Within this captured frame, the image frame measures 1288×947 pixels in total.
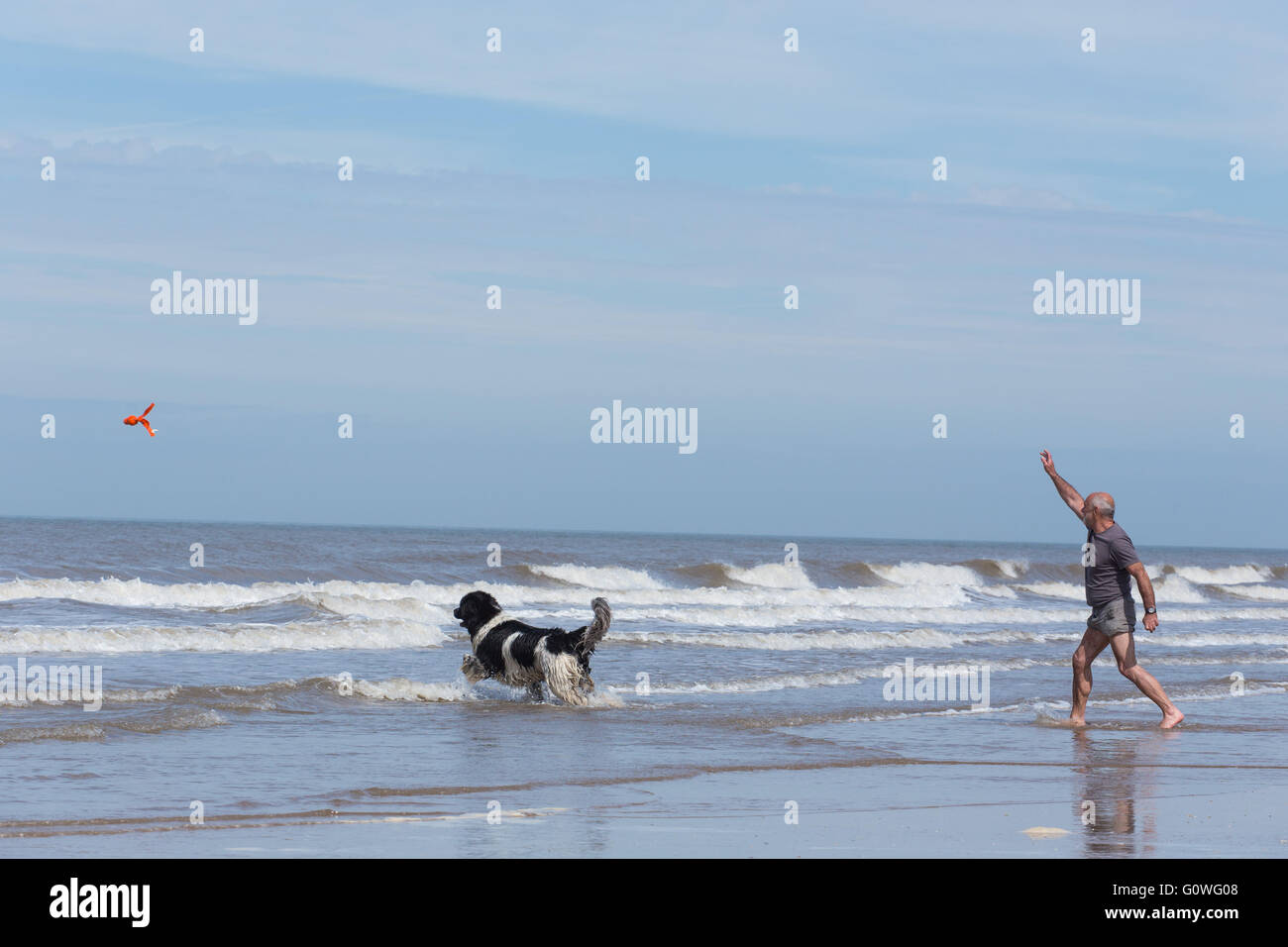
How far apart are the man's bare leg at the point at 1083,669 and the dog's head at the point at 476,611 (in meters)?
5.22

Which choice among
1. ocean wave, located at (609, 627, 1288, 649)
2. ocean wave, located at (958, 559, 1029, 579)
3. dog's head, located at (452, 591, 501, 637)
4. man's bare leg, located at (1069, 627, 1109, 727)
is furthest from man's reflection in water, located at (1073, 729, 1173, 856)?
ocean wave, located at (958, 559, 1029, 579)

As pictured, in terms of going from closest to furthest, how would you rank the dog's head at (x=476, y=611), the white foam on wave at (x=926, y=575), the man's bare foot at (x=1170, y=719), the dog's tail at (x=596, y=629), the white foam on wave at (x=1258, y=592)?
the man's bare foot at (x=1170, y=719) → the dog's tail at (x=596, y=629) → the dog's head at (x=476, y=611) → the white foam on wave at (x=926, y=575) → the white foam on wave at (x=1258, y=592)

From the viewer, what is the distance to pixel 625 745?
32.2ft

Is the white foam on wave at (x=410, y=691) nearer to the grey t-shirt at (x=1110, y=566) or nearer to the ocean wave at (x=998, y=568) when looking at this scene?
the grey t-shirt at (x=1110, y=566)

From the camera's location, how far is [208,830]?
6457mm

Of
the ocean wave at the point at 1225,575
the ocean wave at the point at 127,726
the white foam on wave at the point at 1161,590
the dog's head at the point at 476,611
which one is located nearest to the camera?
the ocean wave at the point at 127,726

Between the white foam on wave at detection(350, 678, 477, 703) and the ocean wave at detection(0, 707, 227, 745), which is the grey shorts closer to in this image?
the white foam on wave at detection(350, 678, 477, 703)

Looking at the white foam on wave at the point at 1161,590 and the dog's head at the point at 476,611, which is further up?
the dog's head at the point at 476,611

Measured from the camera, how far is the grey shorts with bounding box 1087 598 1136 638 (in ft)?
35.0

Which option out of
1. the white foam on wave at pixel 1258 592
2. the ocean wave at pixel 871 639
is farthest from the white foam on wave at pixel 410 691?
the white foam on wave at pixel 1258 592

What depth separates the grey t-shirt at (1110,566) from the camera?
34.7 feet

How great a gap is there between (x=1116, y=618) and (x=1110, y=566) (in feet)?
1.36

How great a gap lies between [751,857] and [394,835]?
1699mm
